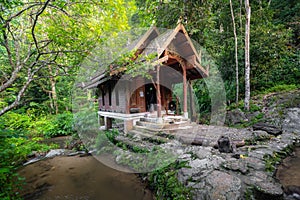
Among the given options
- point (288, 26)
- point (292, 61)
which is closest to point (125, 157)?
point (292, 61)

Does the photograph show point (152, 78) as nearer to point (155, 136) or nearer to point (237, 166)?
point (155, 136)

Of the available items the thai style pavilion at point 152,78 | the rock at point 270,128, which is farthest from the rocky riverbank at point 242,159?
the thai style pavilion at point 152,78

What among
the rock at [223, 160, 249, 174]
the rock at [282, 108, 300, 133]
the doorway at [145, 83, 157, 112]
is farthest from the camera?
the doorway at [145, 83, 157, 112]

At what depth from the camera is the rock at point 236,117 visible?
816 cm

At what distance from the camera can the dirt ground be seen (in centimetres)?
396

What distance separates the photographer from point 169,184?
3.30 m

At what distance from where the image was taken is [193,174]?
10.8 ft

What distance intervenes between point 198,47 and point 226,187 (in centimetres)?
858

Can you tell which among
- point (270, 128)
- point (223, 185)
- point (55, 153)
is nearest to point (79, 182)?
point (55, 153)

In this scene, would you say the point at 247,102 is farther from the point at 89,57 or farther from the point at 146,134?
the point at 89,57

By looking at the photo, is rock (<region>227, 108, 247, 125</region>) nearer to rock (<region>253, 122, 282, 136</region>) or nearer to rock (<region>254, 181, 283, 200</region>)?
rock (<region>253, 122, 282, 136</region>)

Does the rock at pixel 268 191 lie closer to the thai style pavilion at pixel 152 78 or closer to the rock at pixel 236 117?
the thai style pavilion at pixel 152 78

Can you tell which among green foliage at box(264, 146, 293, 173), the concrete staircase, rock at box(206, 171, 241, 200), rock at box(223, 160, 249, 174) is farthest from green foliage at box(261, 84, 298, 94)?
rock at box(206, 171, 241, 200)

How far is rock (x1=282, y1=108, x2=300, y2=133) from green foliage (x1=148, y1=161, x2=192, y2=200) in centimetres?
515
